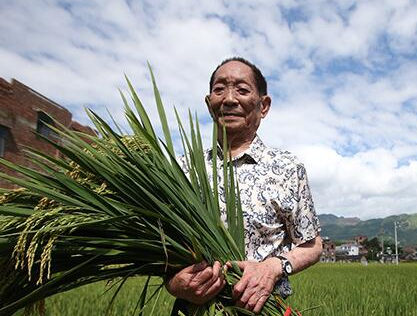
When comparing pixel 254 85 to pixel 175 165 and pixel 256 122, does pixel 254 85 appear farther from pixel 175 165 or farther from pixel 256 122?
pixel 175 165

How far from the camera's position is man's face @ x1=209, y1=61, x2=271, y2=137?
1.52 metres

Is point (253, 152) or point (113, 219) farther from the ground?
point (253, 152)

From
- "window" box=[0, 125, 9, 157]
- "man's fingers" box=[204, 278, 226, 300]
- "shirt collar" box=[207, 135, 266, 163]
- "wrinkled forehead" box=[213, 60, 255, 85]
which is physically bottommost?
"man's fingers" box=[204, 278, 226, 300]

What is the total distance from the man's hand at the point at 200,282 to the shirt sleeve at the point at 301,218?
15.1 inches

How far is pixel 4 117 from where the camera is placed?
35.4 ft

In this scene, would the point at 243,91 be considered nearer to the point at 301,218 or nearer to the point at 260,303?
the point at 301,218

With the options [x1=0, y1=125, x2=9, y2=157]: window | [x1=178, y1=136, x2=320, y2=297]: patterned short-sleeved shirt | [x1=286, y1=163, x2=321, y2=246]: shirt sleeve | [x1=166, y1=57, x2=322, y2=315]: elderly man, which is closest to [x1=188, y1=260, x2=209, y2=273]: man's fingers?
[x1=166, y1=57, x2=322, y2=315]: elderly man

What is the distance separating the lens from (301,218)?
146 cm

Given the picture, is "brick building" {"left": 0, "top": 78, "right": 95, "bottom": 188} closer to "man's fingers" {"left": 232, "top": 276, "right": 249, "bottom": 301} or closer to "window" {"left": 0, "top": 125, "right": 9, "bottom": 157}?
"window" {"left": 0, "top": 125, "right": 9, "bottom": 157}

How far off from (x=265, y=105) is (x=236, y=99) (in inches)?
7.6

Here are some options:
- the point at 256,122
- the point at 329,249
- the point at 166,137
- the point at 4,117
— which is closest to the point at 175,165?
the point at 166,137

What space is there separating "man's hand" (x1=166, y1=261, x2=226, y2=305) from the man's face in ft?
1.69

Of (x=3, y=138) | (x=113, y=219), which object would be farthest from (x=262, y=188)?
(x=3, y=138)

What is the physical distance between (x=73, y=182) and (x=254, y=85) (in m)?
0.73
